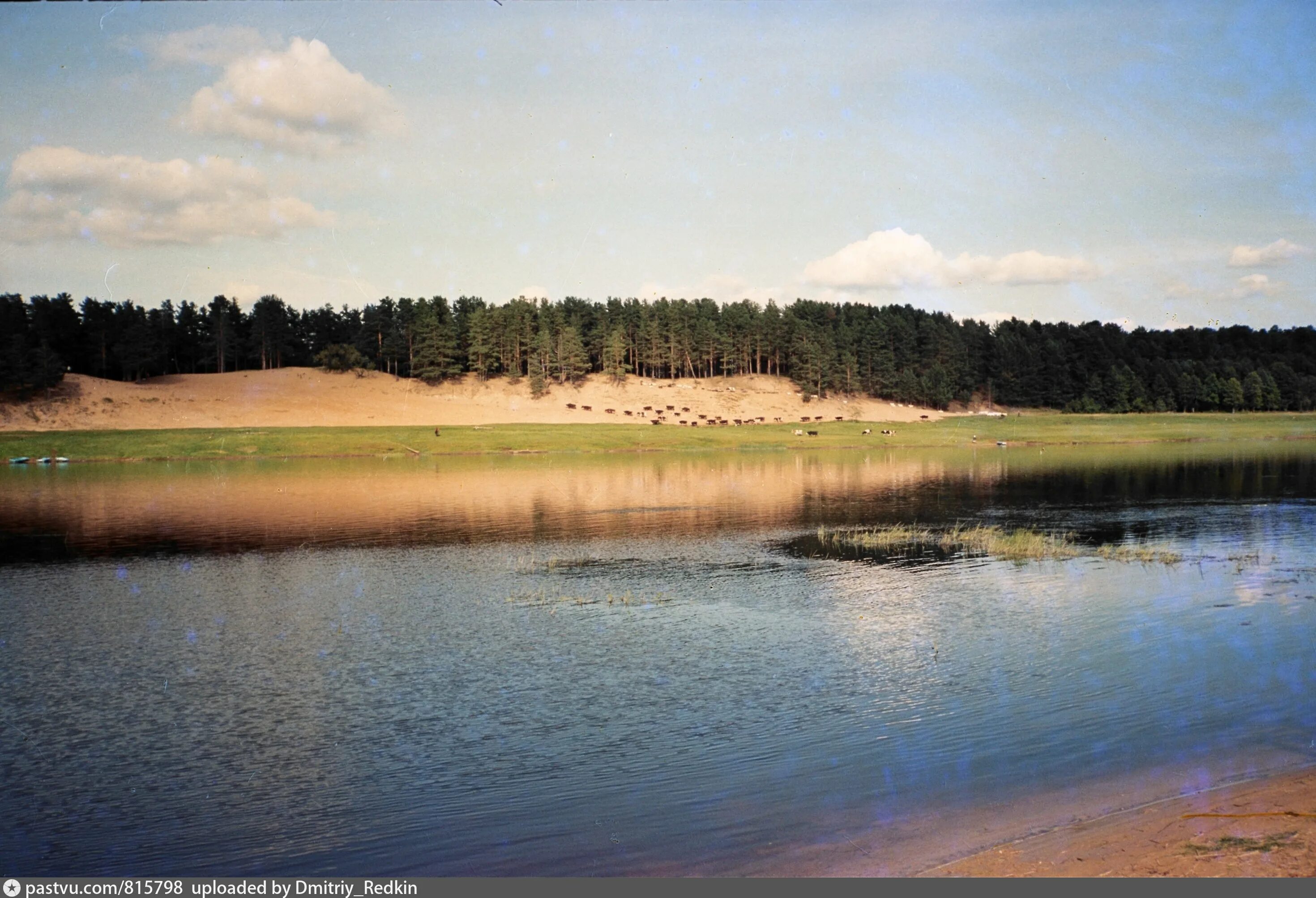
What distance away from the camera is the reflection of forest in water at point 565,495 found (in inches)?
2009

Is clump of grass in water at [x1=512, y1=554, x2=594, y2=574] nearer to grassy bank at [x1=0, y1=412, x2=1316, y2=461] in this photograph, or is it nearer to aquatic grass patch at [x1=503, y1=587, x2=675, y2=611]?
aquatic grass patch at [x1=503, y1=587, x2=675, y2=611]

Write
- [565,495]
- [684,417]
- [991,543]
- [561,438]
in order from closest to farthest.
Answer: [991,543] < [565,495] < [561,438] < [684,417]

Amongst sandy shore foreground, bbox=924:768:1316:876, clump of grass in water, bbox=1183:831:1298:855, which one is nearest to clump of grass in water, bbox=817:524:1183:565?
sandy shore foreground, bbox=924:768:1316:876

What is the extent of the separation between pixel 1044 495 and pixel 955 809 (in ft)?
186

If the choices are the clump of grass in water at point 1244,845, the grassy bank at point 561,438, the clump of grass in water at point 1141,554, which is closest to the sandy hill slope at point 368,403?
the grassy bank at point 561,438

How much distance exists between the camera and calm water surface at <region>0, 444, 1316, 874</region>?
51.4ft

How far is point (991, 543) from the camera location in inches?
1773

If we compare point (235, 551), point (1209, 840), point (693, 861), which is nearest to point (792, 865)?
point (693, 861)

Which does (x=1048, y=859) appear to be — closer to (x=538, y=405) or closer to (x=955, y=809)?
(x=955, y=809)

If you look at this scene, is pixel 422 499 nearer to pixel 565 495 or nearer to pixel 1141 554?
pixel 565 495

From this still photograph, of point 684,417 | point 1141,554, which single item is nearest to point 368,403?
point 684,417

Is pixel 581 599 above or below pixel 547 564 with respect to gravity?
below

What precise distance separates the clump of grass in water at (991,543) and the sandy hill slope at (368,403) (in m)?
108

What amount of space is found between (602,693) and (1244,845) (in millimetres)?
13159
